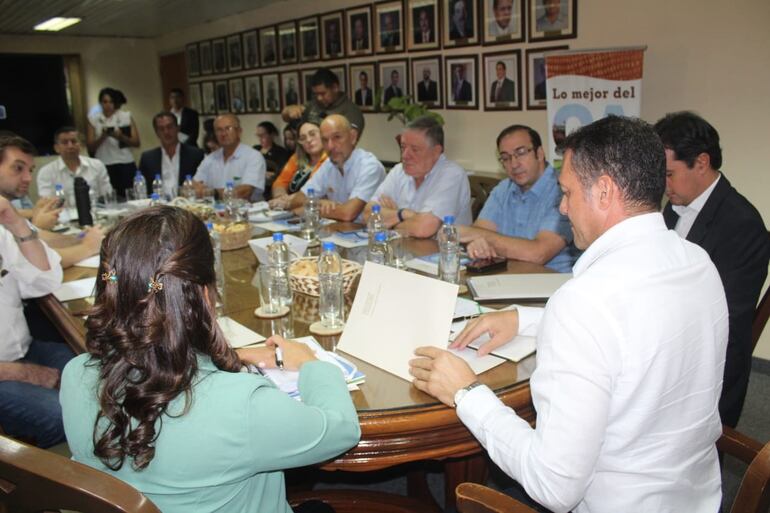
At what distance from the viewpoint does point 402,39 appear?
5359mm

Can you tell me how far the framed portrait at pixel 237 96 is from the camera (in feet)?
26.0

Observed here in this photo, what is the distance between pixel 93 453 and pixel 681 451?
3.25ft

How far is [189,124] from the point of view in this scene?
8.05 meters

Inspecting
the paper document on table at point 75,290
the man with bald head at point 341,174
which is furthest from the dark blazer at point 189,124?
the paper document on table at point 75,290

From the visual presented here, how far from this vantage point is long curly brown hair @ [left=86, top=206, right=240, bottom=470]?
0.93 meters

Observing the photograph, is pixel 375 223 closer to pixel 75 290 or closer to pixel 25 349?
pixel 75 290

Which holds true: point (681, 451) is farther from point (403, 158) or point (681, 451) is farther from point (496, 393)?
point (403, 158)

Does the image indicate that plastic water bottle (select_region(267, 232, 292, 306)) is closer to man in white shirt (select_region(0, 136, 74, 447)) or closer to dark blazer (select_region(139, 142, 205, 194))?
man in white shirt (select_region(0, 136, 74, 447))

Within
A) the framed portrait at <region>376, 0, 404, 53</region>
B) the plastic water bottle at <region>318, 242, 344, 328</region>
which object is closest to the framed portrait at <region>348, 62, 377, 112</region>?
the framed portrait at <region>376, 0, 404, 53</region>

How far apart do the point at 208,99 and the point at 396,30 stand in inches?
165

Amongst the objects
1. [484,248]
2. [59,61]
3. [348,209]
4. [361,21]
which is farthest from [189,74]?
[484,248]

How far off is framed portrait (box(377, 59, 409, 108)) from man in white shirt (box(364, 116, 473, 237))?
2346 mm

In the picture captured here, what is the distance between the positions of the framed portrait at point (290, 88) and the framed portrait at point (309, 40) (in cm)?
28

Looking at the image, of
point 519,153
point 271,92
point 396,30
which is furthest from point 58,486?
point 271,92
